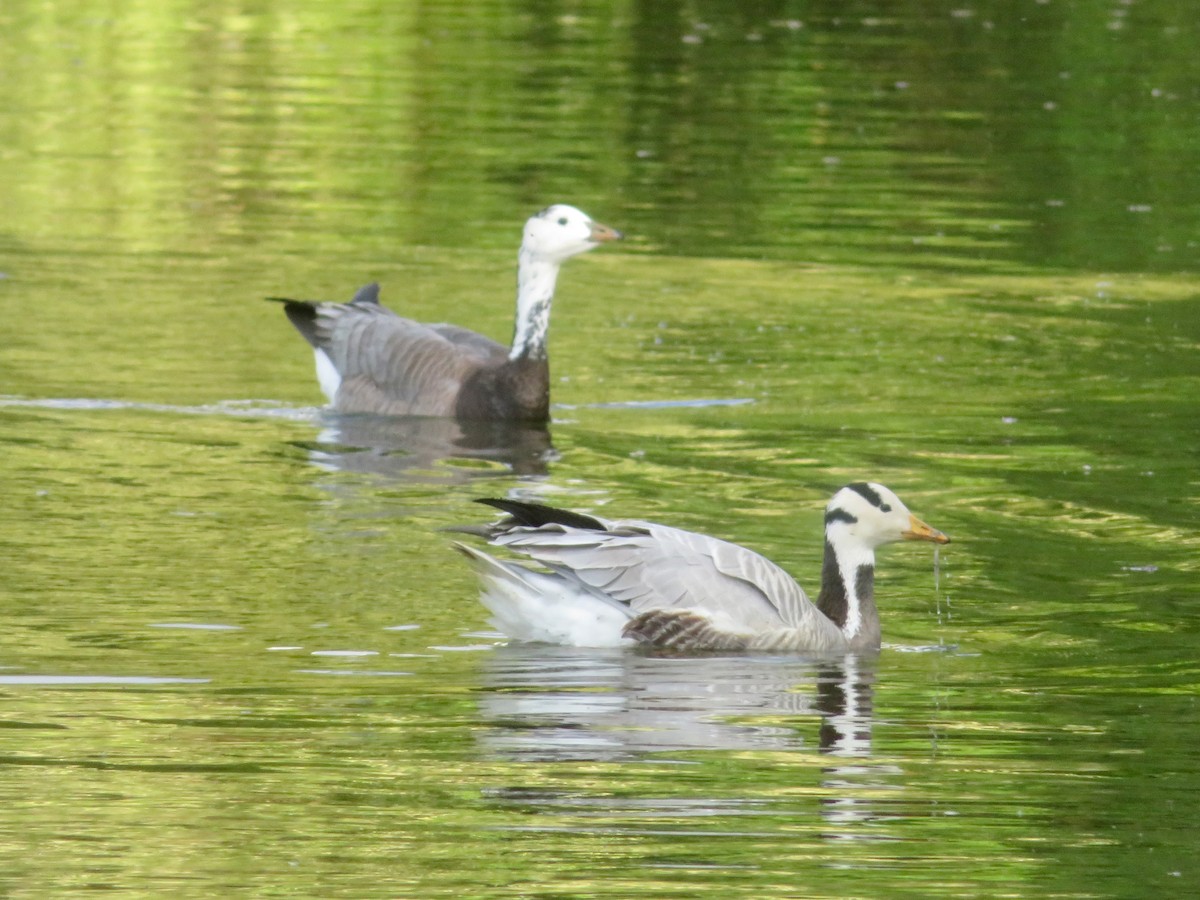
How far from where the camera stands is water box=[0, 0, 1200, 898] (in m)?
7.46

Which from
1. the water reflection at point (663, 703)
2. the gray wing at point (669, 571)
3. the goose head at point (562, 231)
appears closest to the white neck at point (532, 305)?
the goose head at point (562, 231)

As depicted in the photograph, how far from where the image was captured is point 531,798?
7.67 m

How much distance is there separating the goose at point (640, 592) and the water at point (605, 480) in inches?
7.0

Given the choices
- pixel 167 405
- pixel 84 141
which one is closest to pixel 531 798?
pixel 167 405

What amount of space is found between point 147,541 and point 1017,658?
14.2 ft

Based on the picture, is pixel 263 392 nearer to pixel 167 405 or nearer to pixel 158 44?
pixel 167 405

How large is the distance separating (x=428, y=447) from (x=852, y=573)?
4.89 meters

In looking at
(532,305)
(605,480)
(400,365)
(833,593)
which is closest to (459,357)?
(400,365)

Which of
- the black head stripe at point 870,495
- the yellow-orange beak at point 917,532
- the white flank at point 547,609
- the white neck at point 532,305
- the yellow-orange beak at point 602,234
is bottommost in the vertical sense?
the white flank at point 547,609

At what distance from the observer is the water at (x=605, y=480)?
7.46 metres

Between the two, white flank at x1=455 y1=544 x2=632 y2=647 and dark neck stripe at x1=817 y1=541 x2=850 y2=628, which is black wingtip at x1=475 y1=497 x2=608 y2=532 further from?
dark neck stripe at x1=817 y1=541 x2=850 y2=628

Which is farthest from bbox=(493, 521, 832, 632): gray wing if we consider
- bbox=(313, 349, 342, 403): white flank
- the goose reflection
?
bbox=(313, 349, 342, 403): white flank

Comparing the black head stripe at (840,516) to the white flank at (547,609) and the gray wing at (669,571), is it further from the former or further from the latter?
the white flank at (547,609)

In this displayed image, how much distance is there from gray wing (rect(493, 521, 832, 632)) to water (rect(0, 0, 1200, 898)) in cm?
29
